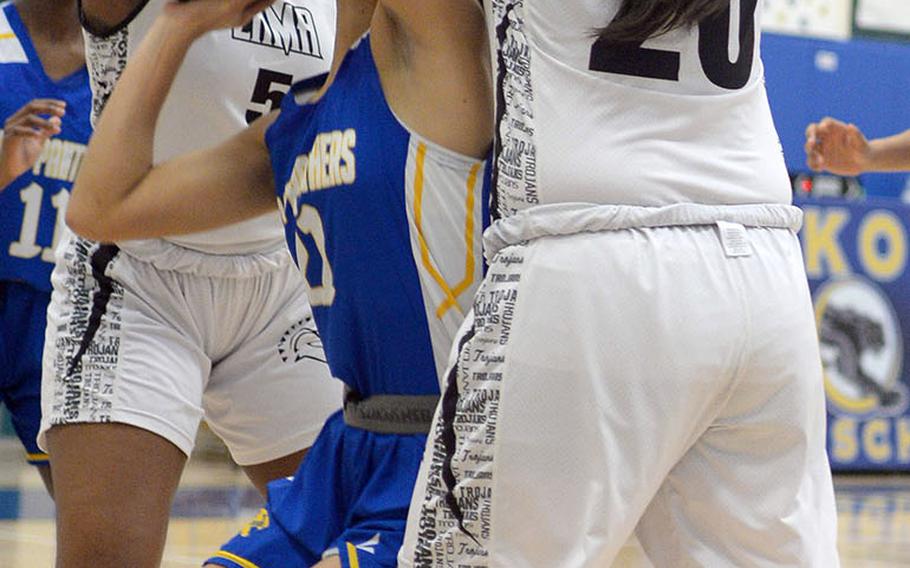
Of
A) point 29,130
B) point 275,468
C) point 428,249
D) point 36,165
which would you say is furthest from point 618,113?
point 36,165

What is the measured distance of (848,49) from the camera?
998 centimetres

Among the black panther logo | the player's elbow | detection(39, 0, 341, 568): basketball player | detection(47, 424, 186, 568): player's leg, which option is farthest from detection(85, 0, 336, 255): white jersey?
the black panther logo

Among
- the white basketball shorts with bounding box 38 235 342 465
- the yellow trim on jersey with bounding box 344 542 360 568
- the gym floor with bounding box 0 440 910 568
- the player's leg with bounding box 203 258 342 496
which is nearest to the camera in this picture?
the yellow trim on jersey with bounding box 344 542 360 568

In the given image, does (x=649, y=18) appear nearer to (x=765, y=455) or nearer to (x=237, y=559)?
(x=765, y=455)

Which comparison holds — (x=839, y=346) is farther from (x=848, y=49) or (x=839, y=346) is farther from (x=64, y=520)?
(x=64, y=520)

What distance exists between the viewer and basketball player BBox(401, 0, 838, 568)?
2062mm

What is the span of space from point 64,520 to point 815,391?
1.66m

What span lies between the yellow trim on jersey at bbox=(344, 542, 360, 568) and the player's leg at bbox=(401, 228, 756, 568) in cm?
20

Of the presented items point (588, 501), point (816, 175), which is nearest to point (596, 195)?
point (588, 501)

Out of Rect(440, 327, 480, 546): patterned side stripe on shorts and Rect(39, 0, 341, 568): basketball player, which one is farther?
Rect(39, 0, 341, 568): basketball player

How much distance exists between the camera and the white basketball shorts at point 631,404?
2.06 meters

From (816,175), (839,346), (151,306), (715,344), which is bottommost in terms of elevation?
(839,346)

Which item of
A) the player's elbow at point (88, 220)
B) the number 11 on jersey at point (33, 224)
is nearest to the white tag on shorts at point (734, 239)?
the player's elbow at point (88, 220)

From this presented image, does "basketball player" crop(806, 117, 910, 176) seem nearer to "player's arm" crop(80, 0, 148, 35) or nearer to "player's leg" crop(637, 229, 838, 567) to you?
"player's leg" crop(637, 229, 838, 567)
